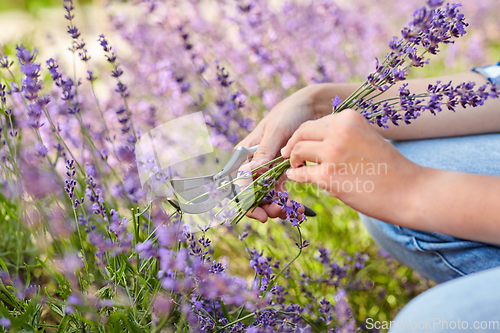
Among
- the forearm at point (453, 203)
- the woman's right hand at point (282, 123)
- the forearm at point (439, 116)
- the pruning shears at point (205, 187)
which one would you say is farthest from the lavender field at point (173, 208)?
the forearm at point (439, 116)

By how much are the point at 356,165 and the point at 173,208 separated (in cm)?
96

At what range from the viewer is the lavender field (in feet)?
2.93

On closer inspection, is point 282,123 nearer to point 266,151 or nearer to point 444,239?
point 266,151

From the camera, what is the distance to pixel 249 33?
2072 mm

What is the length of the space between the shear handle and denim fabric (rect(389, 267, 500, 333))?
0.60m

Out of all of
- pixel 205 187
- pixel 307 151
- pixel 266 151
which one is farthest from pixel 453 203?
pixel 205 187

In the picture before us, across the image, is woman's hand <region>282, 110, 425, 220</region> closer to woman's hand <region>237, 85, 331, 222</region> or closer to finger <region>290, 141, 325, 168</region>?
finger <region>290, 141, 325, 168</region>

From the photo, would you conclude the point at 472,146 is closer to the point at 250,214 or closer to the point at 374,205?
the point at 374,205

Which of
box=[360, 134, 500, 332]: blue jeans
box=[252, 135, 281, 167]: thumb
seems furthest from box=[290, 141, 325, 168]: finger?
box=[360, 134, 500, 332]: blue jeans

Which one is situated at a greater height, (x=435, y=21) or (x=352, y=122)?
(x=435, y=21)

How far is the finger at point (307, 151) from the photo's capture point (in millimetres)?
813

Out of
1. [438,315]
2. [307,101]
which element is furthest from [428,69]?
[438,315]

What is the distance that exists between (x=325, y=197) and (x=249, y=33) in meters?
1.02

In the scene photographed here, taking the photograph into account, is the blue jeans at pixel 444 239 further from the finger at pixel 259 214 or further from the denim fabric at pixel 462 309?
the finger at pixel 259 214
